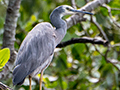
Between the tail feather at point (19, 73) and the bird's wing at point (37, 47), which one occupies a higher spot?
the bird's wing at point (37, 47)

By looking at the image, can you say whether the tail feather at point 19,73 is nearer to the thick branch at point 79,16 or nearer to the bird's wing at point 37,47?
the bird's wing at point 37,47

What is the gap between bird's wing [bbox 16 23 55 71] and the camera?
2.45 metres

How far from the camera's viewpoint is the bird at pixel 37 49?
237 cm

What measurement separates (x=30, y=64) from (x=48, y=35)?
15.3 inches

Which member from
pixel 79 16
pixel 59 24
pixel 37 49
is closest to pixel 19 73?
pixel 37 49

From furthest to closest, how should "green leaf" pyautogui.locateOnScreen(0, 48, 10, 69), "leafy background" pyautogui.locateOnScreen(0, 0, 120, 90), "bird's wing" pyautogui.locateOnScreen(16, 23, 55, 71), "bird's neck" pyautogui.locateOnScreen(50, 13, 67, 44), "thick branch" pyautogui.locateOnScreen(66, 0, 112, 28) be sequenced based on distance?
1. "leafy background" pyautogui.locateOnScreen(0, 0, 120, 90)
2. "thick branch" pyautogui.locateOnScreen(66, 0, 112, 28)
3. "bird's neck" pyautogui.locateOnScreen(50, 13, 67, 44)
4. "bird's wing" pyautogui.locateOnScreen(16, 23, 55, 71)
5. "green leaf" pyautogui.locateOnScreen(0, 48, 10, 69)

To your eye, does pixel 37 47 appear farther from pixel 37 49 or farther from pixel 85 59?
pixel 85 59

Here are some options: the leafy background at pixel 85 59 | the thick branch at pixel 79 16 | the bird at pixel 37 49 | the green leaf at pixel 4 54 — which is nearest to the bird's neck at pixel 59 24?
the bird at pixel 37 49

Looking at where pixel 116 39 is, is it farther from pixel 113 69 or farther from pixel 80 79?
pixel 80 79

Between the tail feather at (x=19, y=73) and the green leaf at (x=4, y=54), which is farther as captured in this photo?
the tail feather at (x=19, y=73)

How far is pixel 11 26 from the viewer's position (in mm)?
2756

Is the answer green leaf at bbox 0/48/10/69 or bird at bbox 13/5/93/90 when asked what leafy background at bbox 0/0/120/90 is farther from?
green leaf at bbox 0/48/10/69

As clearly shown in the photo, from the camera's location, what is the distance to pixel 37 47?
259 centimetres

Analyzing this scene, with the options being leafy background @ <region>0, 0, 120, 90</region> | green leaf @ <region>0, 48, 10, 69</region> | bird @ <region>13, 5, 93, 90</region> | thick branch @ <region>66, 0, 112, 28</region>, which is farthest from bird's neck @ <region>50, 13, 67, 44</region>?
green leaf @ <region>0, 48, 10, 69</region>
